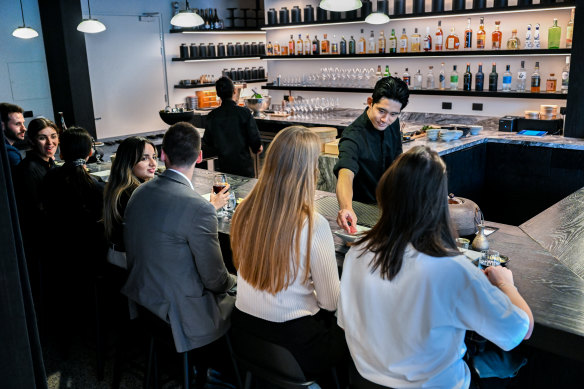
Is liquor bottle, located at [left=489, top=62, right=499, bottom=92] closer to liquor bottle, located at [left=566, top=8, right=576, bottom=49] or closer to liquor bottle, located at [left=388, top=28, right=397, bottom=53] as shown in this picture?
liquor bottle, located at [left=566, top=8, right=576, bottom=49]

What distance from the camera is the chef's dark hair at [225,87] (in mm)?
4879

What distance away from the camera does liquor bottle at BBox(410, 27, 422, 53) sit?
623cm

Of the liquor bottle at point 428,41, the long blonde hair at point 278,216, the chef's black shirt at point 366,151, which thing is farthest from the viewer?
the liquor bottle at point 428,41

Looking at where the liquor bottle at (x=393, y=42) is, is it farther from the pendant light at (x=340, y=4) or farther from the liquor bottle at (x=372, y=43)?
the pendant light at (x=340, y=4)

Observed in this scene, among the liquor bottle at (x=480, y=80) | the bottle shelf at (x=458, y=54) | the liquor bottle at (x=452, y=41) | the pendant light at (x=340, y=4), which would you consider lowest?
the liquor bottle at (x=480, y=80)

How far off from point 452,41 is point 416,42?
1.53ft

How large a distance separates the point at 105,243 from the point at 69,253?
247 millimetres

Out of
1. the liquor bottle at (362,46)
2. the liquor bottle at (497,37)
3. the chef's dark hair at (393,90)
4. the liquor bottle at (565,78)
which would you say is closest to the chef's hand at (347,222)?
the chef's dark hair at (393,90)

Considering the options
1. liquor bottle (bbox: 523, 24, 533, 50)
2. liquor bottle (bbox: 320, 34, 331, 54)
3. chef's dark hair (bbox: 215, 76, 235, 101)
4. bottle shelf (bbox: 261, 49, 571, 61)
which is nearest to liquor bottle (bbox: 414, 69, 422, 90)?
bottle shelf (bbox: 261, 49, 571, 61)

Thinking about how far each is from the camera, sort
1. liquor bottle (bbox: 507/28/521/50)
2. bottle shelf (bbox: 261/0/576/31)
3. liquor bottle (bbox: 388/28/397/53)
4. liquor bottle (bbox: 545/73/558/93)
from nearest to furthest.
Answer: bottle shelf (bbox: 261/0/576/31)
liquor bottle (bbox: 545/73/558/93)
liquor bottle (bbox: 507/28/521/50)
liquor bottle (bbox: 388/28/397/53)

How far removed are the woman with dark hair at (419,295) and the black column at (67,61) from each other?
625 cm

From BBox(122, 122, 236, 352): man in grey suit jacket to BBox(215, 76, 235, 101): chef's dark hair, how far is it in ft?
9.12

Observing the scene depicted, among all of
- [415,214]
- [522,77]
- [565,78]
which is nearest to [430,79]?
[522,77]

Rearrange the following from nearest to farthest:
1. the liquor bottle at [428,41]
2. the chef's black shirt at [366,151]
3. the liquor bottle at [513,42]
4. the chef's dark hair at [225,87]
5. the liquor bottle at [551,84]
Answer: the chef's black shirt at [366,151]
the chef's dark hair at [225,87]
the liquor bottle at [551,84]
the liquor bottle at [513,42]
the liquor bottle at [428,41]
